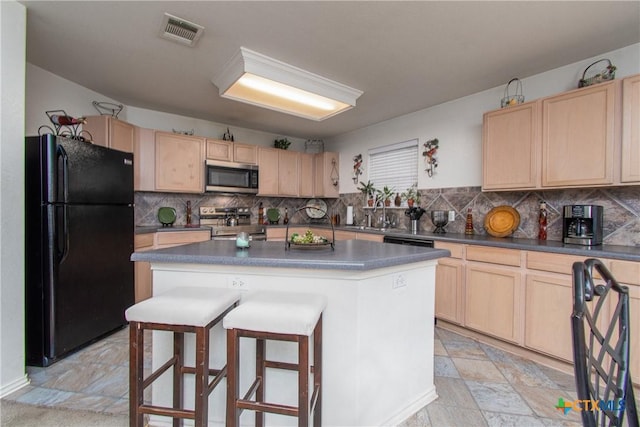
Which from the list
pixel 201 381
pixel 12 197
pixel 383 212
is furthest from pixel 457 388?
pixel 12 197

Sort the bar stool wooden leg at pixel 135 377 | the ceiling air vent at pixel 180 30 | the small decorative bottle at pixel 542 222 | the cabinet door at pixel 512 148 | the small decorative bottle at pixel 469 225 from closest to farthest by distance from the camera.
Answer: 1. the bar stool wooden leg at pixel 135 377
2. the ceiling air vent at pixel 180 30
3. the cabinet door at pixel 512 148
4. the small decorative bottle at pixel 542 222
5. the small decorative bottle at pixel 469 225

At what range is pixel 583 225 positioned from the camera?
2.30 meters

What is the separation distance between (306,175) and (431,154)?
2142 millimetres

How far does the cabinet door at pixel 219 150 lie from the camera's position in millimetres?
4027

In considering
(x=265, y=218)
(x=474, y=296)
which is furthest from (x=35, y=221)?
(x=474, y=296)

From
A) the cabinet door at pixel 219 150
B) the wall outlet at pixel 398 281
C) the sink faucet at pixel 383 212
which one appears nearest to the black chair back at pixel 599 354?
the wall outlet at pixel 398 281

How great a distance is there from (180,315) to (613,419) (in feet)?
4.80

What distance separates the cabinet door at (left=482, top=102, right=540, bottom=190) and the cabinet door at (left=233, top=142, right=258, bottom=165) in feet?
10.2

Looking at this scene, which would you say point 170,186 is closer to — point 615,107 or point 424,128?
point 424,128

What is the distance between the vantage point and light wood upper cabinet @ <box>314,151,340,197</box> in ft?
16.5

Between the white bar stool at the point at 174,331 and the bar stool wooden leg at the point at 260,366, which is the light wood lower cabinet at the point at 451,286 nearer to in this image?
the bar stool wooden leg at the point at 260,366

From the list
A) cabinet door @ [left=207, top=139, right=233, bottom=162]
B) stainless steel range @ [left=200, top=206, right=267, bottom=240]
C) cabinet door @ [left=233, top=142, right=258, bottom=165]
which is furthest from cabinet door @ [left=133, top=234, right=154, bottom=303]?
cabinet door @ [left=233, top=142, right=258, bottom=165]

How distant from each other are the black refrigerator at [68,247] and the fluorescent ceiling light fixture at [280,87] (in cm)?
134

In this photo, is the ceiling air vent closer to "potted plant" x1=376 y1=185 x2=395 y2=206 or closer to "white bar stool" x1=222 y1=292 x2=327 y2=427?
"white bar stool" x1=222 y1=292 x2=327 y2=427
